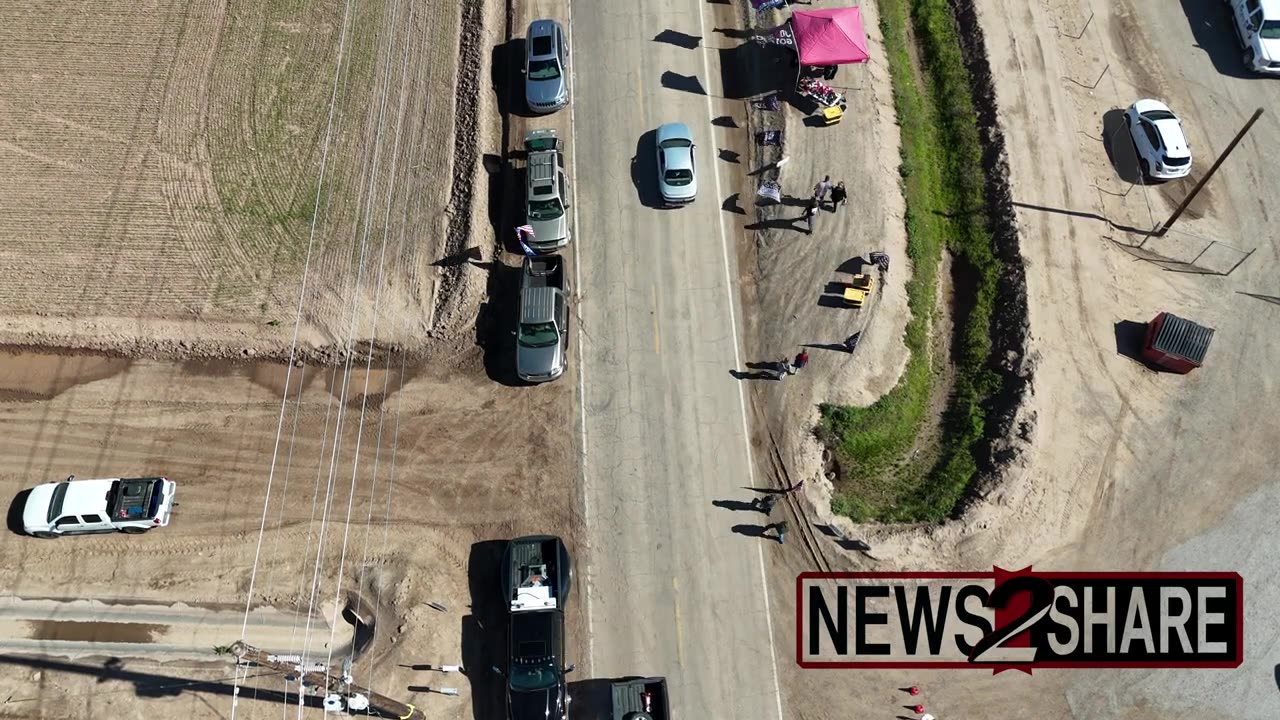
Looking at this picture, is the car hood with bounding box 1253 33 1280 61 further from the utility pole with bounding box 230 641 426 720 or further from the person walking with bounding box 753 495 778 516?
the utility pole with bounding box 230 641 426 720

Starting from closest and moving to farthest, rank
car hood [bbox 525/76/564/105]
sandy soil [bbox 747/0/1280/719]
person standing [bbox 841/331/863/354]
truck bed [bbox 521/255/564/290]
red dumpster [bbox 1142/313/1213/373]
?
sandy soil [bbox 747/0/1280/719]
red dumpster [bbox 1142/313/1213/373]
person standing [bbox 841/331/863/354]
truck bed [bbox 521/255/564/290]
car hood [bbox 525/76/564/105]

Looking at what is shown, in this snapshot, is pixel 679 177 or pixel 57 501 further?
pixel 679 177

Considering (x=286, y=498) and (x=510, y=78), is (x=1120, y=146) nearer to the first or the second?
(x=510, y=78)

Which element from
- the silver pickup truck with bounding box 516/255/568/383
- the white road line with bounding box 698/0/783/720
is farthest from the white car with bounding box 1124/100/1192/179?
the silver pickup truck with bounding box 516/255/568/383

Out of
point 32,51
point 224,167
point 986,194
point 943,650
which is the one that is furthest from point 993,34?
point 32,51

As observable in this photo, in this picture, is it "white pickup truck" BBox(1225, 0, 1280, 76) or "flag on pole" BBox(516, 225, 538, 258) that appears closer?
"flag on pole" BBox(516, 225, 538, 258)

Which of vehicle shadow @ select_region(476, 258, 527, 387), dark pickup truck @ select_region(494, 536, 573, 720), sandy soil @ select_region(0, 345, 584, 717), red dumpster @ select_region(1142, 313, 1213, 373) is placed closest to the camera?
dark pickup truck @ select_region(494, 536, 573, 720)

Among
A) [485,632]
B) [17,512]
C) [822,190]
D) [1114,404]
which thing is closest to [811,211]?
[822,190]
